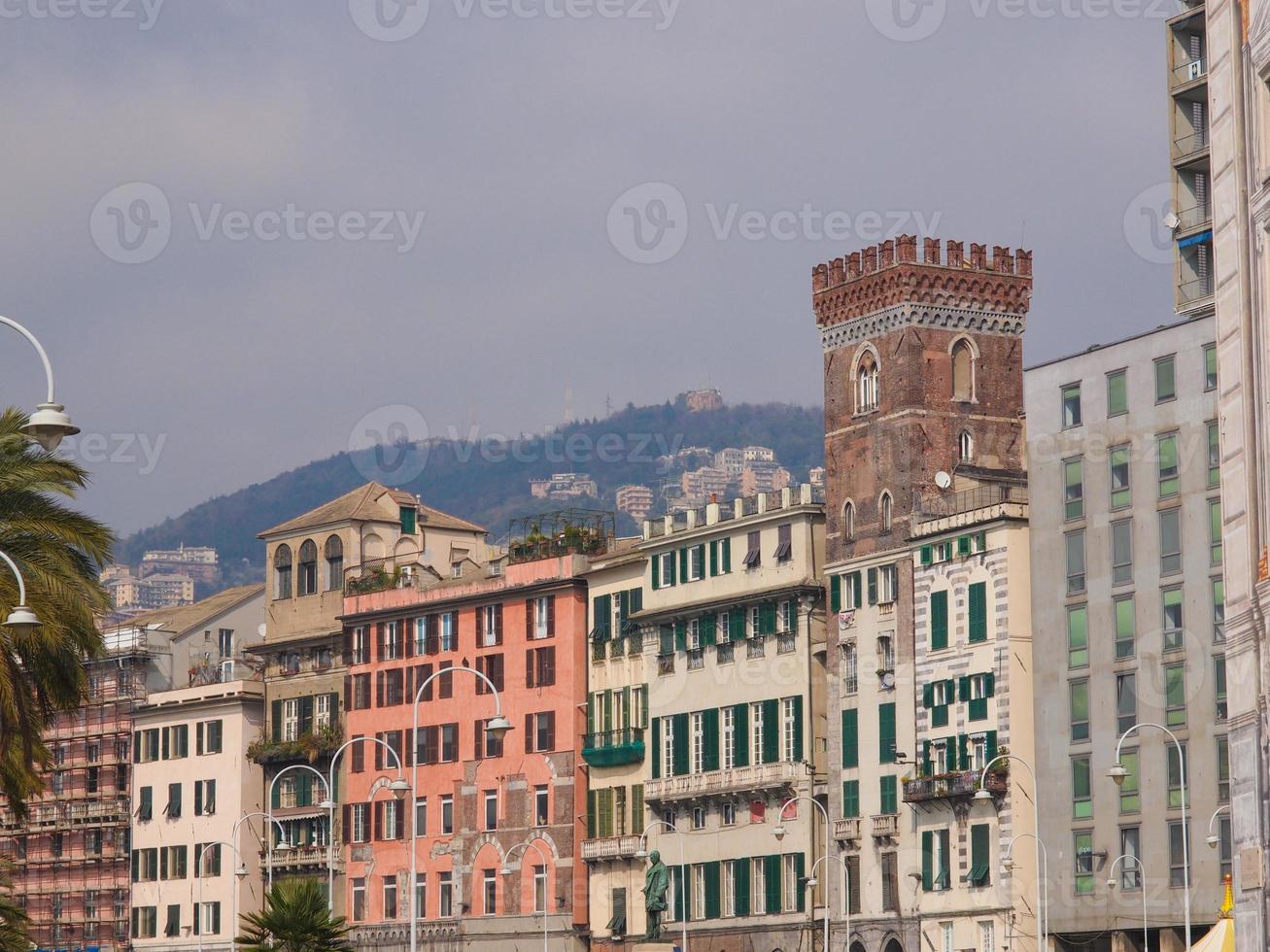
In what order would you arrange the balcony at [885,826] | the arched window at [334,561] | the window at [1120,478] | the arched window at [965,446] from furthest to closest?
1. the arched window at [334,561]
2. the arched window at [965,446]
3. the balcony at [885,826]
4. the window at [1120,478]

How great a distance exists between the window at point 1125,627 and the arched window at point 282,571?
207 feet

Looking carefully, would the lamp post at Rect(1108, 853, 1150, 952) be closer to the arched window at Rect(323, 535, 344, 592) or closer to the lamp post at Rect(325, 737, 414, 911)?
the lamp post at Rect(325, 737, 414, 911)

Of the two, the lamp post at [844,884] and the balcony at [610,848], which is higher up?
the balcony at [610,848]

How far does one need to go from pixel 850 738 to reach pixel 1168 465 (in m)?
21.7

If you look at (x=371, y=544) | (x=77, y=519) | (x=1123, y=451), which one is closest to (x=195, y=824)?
(x=371, y=544)

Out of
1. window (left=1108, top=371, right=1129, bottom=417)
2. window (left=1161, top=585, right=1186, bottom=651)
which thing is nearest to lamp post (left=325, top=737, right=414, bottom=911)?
window (left=1161, top=585, right=1186, bottom=651)

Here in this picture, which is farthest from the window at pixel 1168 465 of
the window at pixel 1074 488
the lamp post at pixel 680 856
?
the lamp post at pixel 680 856

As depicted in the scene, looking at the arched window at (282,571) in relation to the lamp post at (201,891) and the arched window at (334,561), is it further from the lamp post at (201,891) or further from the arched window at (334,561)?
the lamp post at (201,891)

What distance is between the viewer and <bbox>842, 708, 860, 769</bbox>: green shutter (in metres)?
116

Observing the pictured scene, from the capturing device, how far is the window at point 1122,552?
103125 mm

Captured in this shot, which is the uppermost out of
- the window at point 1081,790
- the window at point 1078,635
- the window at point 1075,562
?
the window at point 1075,562

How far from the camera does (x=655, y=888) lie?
121562 mm

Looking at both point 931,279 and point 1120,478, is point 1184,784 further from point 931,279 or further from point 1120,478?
point 931,279

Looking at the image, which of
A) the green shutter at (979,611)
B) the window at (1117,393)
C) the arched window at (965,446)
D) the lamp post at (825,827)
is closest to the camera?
the window at (1117,393)
